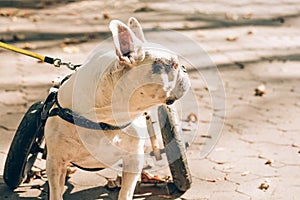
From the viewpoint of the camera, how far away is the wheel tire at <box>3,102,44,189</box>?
3660 mm

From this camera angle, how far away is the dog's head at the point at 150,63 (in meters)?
2.56

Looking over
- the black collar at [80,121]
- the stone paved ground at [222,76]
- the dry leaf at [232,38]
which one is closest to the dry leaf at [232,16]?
the stone paved ground at [222,76]

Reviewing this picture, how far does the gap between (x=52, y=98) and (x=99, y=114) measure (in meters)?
0.56

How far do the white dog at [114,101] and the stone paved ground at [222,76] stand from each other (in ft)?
2.74

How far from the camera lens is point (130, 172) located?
10.6ft

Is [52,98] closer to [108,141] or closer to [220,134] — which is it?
[108,141]

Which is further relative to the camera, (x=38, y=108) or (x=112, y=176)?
(x=112, y=176)

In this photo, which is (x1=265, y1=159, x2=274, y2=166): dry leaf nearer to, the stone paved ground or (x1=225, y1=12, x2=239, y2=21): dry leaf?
the stone paved ground

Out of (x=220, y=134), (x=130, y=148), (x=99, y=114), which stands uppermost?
(x=99, y=114)

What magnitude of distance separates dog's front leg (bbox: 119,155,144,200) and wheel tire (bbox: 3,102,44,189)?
2.04 feet

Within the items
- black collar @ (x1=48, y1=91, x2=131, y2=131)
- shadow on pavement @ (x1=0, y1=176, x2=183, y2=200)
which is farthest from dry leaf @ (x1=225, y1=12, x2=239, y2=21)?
black collar @ (x1=48, y1=91, x2=131, y2=131)

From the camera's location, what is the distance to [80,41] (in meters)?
7.90

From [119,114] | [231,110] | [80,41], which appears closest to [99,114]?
[119,114]

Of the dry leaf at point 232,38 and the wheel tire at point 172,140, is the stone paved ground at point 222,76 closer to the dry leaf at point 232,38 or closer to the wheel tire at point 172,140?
the dry leaf at point 232,38
